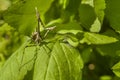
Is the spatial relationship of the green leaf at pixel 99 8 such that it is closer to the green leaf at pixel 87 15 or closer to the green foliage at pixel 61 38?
the green foliage at pixel 61 38

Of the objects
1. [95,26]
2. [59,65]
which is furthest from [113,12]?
[59,65]

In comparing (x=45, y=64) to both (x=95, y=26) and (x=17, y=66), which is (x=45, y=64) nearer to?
(x=17, y=66)

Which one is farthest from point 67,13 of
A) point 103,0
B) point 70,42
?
point 103,0

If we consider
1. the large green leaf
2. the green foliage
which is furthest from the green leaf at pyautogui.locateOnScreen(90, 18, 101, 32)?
the large green leaf

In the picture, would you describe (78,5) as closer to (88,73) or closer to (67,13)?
(67,13)

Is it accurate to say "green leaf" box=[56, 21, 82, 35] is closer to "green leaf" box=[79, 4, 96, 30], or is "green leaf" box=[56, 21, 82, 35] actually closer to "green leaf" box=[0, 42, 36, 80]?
"green leaf" box=[79, 4, 96, 30]

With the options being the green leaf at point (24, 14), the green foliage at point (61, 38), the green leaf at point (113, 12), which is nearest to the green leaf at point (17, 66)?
the green foliage at point (61, 38)

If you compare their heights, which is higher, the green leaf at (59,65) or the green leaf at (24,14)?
the green leaf at (24,14)
